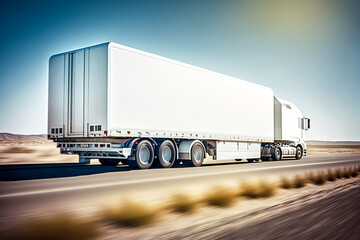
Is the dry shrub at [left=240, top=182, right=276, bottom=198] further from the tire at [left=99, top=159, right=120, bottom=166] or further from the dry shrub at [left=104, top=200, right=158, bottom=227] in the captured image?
the tire at [left=99, top=159, right=120, bottom=166]

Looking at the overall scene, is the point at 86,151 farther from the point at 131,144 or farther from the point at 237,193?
the point at 237,193

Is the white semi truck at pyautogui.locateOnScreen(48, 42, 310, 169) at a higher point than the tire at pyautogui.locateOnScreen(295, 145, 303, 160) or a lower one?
higher

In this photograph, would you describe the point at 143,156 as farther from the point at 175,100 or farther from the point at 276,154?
the point at 276,154

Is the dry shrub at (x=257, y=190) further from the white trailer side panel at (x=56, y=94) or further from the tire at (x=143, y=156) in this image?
the white trailer side panel at (x=56, y=94)

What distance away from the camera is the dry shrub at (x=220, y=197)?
7.24 metres

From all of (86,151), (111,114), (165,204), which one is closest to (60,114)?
(86,151)

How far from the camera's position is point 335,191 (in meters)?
9.24

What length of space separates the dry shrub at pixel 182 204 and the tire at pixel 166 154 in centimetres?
851

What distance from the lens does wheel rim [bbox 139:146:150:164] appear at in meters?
15.9

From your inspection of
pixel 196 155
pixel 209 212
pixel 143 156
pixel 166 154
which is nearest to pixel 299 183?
pixel 209 212

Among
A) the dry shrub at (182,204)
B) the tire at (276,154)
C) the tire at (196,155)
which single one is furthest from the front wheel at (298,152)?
the dry shrub at (182,204)

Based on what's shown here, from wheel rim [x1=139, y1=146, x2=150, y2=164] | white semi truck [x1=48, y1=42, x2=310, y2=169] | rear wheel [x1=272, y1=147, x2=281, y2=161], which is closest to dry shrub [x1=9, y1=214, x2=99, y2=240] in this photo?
white semi truck [x1=48, y1=42, x2=310, y2=169]

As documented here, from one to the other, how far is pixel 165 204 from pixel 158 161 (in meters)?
9.81

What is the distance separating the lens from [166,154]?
17.2 meters
